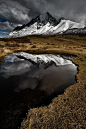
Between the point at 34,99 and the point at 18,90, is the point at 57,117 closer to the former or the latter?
the point at 34,99

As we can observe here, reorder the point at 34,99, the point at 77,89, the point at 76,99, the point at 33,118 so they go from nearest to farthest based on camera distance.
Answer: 1. the point at 33,118
2. the point at 76,99
3. the point at 34,99
4. the point at 77,89

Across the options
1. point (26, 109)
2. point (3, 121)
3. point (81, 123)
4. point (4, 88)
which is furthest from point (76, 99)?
point (4, 88)

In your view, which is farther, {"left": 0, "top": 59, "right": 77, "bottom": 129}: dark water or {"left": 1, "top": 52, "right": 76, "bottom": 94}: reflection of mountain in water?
{"left": 1, "top": 52, "right": 76, "bottom": 94}: reflection of mountain in water

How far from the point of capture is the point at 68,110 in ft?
25.1

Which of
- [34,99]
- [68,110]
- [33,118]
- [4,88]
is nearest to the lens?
[33,118]

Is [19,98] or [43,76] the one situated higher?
[19,98]

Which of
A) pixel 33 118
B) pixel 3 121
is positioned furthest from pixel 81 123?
pixel 3 121

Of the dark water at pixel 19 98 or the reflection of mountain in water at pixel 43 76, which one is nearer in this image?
the dark water at pixel 19 98

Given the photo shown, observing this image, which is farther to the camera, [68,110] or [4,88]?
[4,88]

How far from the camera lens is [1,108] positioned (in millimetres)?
8344

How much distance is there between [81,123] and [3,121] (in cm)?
772

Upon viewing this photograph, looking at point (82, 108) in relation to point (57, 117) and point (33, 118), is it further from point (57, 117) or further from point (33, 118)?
point (33, 118)

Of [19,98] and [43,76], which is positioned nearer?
[19,98]

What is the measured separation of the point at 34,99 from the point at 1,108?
4.06 m
